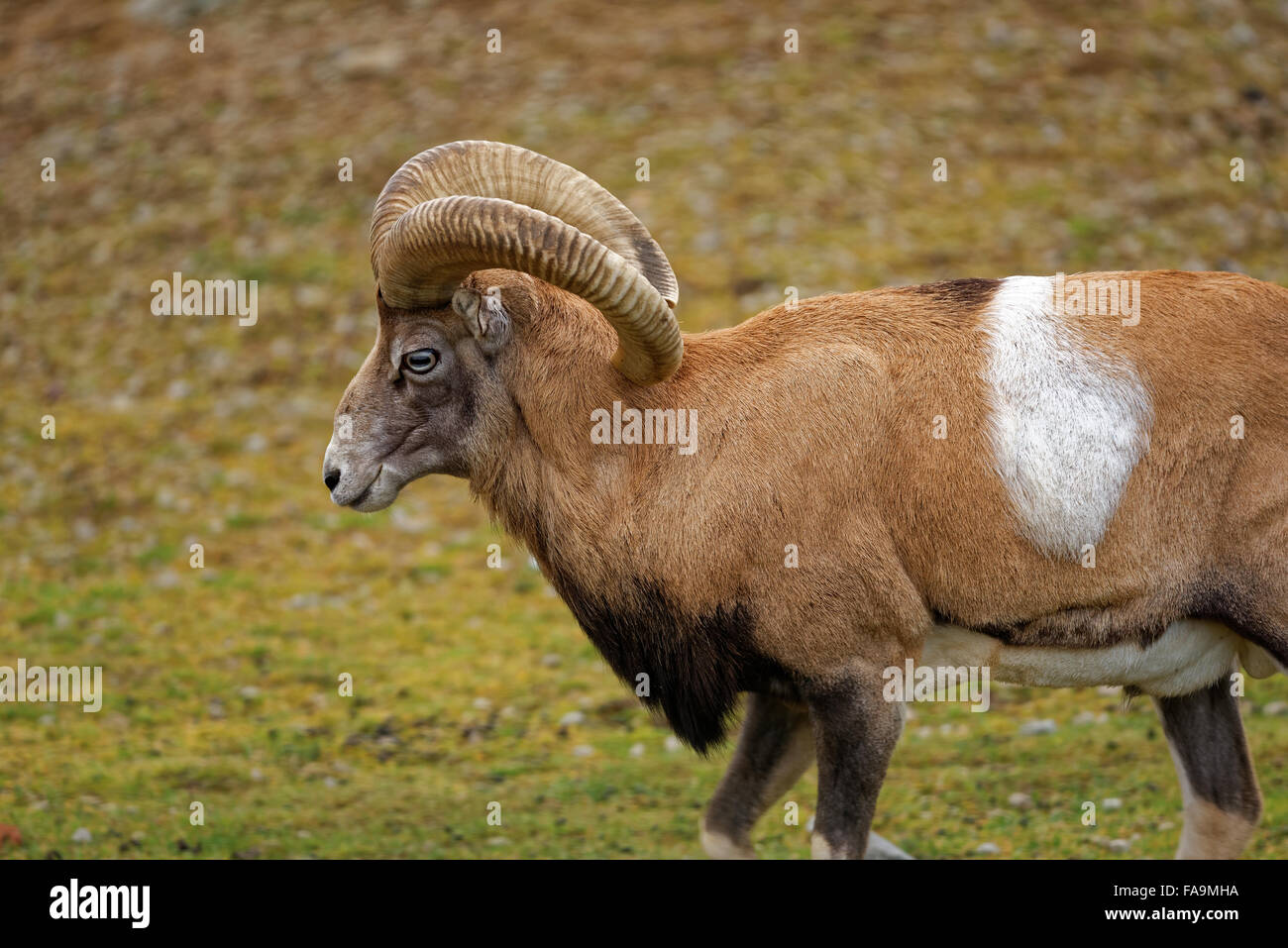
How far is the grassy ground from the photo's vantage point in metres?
11.0

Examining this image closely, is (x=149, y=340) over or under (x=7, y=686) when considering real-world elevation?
over

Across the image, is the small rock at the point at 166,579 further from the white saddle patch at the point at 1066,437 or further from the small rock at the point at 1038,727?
the white saddle patch at the point at 1066,437

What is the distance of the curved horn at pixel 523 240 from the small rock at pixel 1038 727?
208 inches

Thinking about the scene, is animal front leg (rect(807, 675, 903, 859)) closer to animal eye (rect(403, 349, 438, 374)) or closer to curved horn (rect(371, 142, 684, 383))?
curved horn (rect(371, 142, 684, 383))

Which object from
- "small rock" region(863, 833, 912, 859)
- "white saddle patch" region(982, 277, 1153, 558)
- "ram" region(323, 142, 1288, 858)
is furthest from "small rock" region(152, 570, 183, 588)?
"white saddle patch" region(982, 277, 1153, 558)

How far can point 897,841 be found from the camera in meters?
9.95

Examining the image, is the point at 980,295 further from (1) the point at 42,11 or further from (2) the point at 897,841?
(1) the point at 42,11

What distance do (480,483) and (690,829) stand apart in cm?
347

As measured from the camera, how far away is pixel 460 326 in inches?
314

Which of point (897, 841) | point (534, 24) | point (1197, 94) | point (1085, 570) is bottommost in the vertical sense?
point (897, 841)

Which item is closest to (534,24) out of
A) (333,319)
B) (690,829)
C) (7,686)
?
(333,319)

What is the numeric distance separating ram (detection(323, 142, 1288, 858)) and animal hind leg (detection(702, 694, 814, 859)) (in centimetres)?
51

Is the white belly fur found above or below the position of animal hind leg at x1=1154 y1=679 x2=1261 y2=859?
above

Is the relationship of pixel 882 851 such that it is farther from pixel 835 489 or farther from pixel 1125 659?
pixel 835 489
